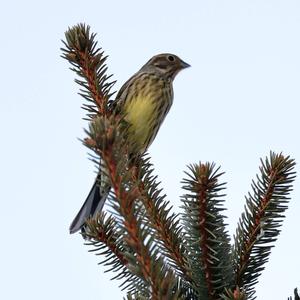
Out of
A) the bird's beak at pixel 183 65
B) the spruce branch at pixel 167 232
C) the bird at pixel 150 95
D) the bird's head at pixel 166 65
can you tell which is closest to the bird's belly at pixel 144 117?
the bird at pixel 150 95

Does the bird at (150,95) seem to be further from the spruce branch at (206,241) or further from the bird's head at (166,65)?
the spruce branch at (206,241)

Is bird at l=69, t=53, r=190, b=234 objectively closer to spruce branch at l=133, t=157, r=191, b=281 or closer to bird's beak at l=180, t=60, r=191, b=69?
bird's beak at l=180, t=60, r=191, b=69

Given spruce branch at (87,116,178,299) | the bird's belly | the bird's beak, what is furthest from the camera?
the bird's beak

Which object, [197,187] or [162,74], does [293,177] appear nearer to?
[197,187]

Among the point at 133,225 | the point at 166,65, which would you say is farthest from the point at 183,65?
the point at 133,225

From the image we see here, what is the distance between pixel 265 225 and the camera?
7.29ft

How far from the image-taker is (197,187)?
2066mm

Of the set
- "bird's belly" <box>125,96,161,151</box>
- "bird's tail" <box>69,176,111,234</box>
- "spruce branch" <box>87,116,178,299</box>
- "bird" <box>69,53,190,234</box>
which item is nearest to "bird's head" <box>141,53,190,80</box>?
"bird" <box>69,53,190,234</box>

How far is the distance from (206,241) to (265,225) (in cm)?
24

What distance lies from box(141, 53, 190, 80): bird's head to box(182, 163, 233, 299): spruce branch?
3.47 metres

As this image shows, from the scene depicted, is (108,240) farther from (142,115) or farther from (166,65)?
(166,65)

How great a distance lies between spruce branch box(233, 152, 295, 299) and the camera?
2.22 metres

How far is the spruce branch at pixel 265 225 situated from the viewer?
222 cm

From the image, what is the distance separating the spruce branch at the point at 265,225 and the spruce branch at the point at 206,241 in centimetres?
8
